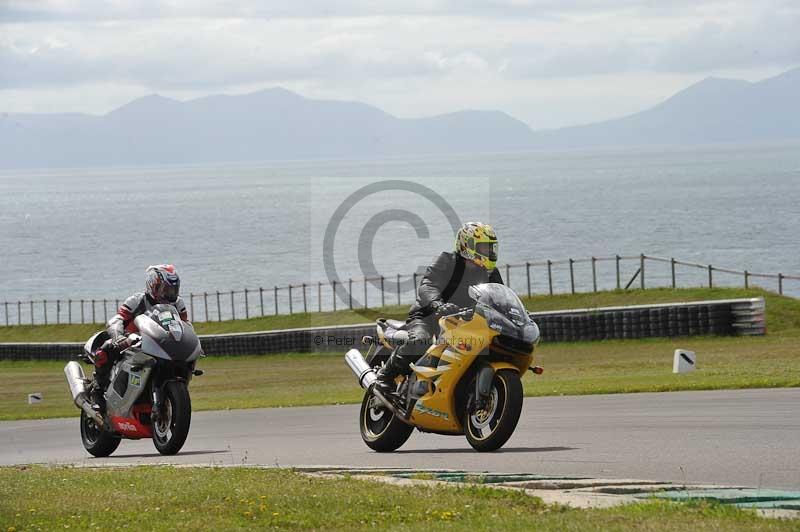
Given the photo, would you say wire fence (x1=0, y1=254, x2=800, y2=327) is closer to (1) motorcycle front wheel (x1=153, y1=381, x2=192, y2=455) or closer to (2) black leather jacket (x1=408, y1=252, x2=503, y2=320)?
(1) motorcycle front wheel (x1=153, y1=381, x2=192, y2=455)

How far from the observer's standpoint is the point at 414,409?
491 inches

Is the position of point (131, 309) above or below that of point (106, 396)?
above

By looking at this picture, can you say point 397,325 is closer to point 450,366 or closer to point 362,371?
point 362,371

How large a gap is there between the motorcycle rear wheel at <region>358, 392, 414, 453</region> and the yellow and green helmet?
74.6 inches

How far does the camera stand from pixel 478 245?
12.2 metres

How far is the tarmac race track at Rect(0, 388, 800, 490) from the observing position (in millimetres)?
10547

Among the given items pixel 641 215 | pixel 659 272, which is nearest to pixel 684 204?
pixel 641 215

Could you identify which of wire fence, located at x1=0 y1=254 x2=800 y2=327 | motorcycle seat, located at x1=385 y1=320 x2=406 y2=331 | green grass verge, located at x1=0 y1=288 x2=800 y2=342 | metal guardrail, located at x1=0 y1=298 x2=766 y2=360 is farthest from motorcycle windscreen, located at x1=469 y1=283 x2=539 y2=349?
wire fence, located at x1=0 y1=254 x2=800 y2=327

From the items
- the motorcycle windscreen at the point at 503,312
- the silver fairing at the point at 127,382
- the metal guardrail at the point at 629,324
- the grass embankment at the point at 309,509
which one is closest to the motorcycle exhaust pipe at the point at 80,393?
the silver fairing at the point at 127,382

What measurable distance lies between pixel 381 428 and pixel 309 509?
4.64 meters

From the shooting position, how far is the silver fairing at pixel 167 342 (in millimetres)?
13930

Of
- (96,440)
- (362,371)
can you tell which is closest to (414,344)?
(362,371)

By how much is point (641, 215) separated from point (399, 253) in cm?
5058

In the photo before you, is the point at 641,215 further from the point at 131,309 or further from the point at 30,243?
the point at 131,309
